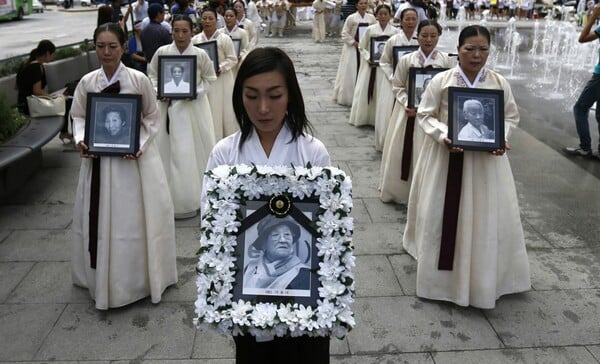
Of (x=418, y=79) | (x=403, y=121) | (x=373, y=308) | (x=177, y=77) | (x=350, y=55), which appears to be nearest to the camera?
(x=373, y=308)

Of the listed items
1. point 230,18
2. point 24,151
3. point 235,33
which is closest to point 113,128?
point 24,151

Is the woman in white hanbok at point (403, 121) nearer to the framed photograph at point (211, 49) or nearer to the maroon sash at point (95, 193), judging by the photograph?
the framed photograph at point (211, 49)

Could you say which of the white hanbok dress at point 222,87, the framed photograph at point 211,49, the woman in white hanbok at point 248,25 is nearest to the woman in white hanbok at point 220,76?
the white hanbok dress at point 222,87

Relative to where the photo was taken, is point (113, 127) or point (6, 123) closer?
point (113, 127)

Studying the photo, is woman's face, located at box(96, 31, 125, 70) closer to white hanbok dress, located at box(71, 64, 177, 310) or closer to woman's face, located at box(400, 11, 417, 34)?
white hanbok dress, located at box(71, 64, 177, 310)

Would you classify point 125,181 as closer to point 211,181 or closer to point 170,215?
point 170,215

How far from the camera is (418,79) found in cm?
544

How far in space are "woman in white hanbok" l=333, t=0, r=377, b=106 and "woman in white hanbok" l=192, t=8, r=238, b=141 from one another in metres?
3.30

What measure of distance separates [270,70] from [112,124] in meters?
2.11

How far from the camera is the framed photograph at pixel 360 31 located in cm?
927

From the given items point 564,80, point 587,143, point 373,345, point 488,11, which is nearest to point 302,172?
point 373,345

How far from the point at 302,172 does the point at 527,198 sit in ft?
16.2

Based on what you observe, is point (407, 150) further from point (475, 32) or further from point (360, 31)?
point (360, 31)

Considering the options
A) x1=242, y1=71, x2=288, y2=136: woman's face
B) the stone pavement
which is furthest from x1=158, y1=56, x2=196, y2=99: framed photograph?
x1=242, y1=71, x2=288, y2=136: woman's face
